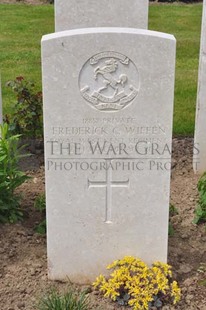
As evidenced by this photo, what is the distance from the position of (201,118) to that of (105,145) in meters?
2.02

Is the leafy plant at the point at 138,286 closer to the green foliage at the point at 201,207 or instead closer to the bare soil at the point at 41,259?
the bare soil at the point at 41,259

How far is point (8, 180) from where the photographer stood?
15.8 ft

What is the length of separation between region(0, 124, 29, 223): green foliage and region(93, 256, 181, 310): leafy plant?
1025 mm

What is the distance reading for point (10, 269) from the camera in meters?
4.37

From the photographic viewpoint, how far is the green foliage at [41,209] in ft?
15.6

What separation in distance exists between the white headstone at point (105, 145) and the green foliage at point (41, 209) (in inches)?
21.0

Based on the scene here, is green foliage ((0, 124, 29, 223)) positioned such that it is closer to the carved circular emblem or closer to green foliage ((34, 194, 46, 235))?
green foliage ((34, 194, 46, 235))

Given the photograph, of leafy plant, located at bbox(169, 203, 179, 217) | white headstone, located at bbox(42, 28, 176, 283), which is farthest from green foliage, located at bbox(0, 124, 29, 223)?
leafy plant, located at bbox(169, 203, 179, 217)

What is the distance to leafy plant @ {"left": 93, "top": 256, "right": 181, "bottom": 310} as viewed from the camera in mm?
3971

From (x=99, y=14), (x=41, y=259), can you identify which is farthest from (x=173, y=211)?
(x=99, y=14)

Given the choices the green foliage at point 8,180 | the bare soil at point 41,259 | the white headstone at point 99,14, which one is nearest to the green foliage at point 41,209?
the bare soil at point 41,259

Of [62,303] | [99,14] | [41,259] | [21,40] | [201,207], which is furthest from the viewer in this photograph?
[21,40]

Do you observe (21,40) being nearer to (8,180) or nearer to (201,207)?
(8,180)

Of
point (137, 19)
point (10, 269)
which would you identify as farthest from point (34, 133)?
point (10, 269)
